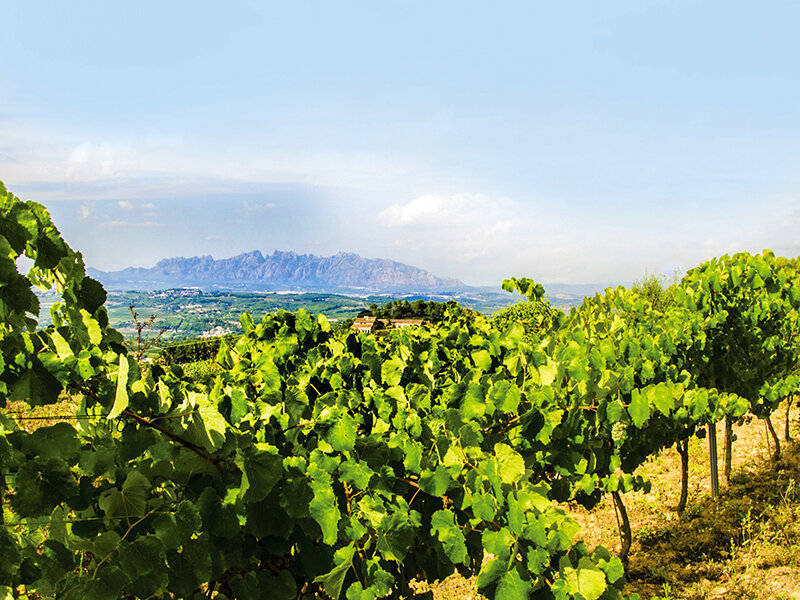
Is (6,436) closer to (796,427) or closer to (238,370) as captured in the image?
(238,370)

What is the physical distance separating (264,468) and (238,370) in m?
1.41

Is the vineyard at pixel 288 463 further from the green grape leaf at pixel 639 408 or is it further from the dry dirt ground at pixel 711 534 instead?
the dry dirt ground at pixel 711 534

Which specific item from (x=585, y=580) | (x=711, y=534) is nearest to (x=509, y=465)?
(x=585, y=580)

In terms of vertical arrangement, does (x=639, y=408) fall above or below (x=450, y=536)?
above

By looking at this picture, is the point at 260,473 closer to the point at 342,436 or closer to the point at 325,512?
the point at 325,512

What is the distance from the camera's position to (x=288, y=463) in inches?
60.3

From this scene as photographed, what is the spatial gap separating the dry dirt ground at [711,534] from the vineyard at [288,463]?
67.2 inches

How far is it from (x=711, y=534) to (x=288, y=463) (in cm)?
441

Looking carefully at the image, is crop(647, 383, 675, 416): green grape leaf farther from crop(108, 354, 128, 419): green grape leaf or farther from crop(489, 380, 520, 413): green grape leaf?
crop(108, 354, 128, 419): green grape leaf

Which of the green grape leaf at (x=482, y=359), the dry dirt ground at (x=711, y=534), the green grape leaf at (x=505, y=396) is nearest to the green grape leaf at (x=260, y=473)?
the green grape leaf at (x=505, y=396)

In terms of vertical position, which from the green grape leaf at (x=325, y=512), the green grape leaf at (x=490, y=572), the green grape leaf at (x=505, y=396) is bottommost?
the green grape leaf at (x=490, y=572)

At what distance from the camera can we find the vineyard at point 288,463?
1.16m

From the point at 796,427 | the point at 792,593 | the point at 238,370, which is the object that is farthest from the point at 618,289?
the point at 796,427

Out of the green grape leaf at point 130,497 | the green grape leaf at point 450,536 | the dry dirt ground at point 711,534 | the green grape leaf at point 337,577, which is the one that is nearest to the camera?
the green grape leaf at point 130,497
